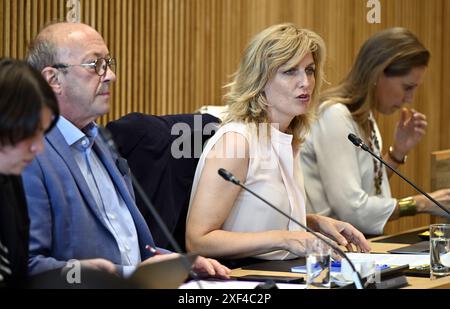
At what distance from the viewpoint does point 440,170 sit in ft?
16.8

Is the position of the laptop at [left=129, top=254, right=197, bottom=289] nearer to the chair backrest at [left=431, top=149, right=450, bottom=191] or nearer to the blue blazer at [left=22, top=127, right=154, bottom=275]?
the blue blazer at [left=22, top=127, right=154, bottom=275]

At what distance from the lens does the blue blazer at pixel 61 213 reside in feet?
9.16

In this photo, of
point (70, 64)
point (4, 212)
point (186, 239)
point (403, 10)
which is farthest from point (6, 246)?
point (403, 10)

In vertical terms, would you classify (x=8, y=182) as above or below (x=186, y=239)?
above

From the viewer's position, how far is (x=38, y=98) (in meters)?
2.20

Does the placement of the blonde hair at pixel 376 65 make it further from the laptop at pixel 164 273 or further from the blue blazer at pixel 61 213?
the laptop at pixel 164 273

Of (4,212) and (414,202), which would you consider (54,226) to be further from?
(414,202)

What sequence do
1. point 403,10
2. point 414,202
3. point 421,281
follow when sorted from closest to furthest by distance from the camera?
point 421,281, point 414,202, point 403,10

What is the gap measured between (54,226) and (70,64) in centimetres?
62

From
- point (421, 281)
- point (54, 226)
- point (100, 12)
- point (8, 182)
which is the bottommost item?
point (421, 281)

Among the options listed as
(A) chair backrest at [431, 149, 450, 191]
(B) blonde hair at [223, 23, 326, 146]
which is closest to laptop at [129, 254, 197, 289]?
(B) blonde hair at [223, 23, 326, 146]

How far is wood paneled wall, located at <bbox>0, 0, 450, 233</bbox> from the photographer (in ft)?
16.9

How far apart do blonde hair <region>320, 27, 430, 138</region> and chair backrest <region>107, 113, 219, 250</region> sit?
1201 millimetres

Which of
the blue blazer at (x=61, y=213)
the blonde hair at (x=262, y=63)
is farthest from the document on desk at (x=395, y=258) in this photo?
the blue blazer at (x=61, y=213)
